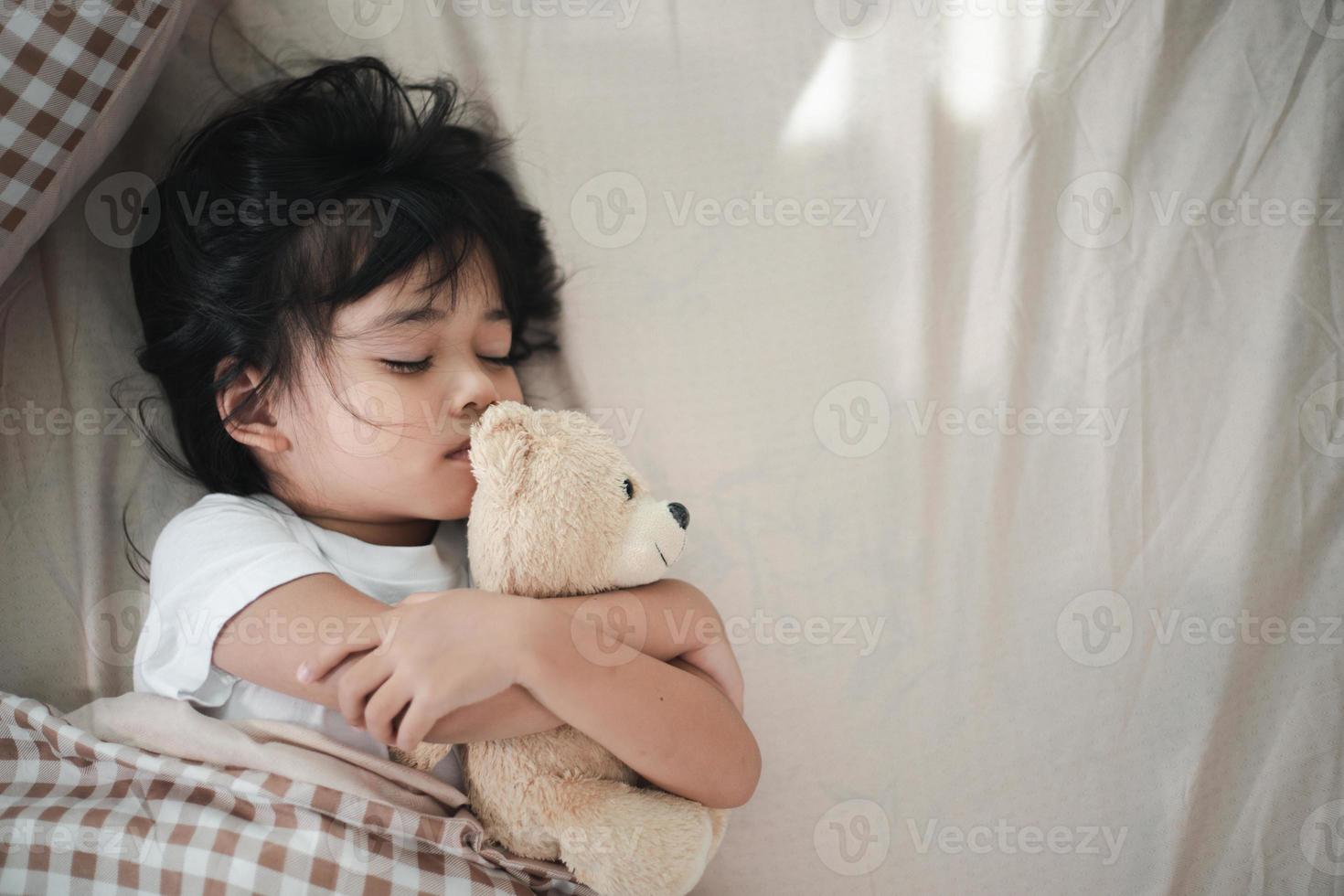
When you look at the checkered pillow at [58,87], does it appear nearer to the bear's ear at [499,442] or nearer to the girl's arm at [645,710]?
the bear's ear at [499,442]

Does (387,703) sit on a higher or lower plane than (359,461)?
lower

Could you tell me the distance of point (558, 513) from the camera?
0.72 meters

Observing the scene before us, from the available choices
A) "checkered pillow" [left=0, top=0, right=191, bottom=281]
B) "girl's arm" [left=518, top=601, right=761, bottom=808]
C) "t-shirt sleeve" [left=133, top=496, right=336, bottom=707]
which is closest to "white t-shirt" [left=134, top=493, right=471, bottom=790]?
"t-shirt sleeve" [left=133, top=496, right=336, bottom=707]

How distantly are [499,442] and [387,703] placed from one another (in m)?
0.22

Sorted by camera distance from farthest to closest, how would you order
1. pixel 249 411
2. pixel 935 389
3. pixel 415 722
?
pixel 935 389 < pixel 249 411 < pixel 415 722

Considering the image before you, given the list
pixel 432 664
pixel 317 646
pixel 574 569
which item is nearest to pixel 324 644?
pixel 317 646

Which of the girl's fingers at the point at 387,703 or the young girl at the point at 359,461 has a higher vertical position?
the young girl at the point at 359,461

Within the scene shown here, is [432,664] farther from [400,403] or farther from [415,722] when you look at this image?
[400,403]

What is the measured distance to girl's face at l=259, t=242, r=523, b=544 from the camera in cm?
85

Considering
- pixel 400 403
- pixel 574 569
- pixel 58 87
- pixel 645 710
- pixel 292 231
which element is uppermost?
pixel 58 87

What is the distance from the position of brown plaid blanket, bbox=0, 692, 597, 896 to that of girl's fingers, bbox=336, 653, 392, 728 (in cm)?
11

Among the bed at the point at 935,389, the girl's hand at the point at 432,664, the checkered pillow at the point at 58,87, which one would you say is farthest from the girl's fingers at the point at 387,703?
the checkered pillow at the point at 58,87

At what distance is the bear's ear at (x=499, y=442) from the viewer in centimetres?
72

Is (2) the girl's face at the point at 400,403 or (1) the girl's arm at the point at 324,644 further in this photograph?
(2) the girl's face at the point at 400,403
